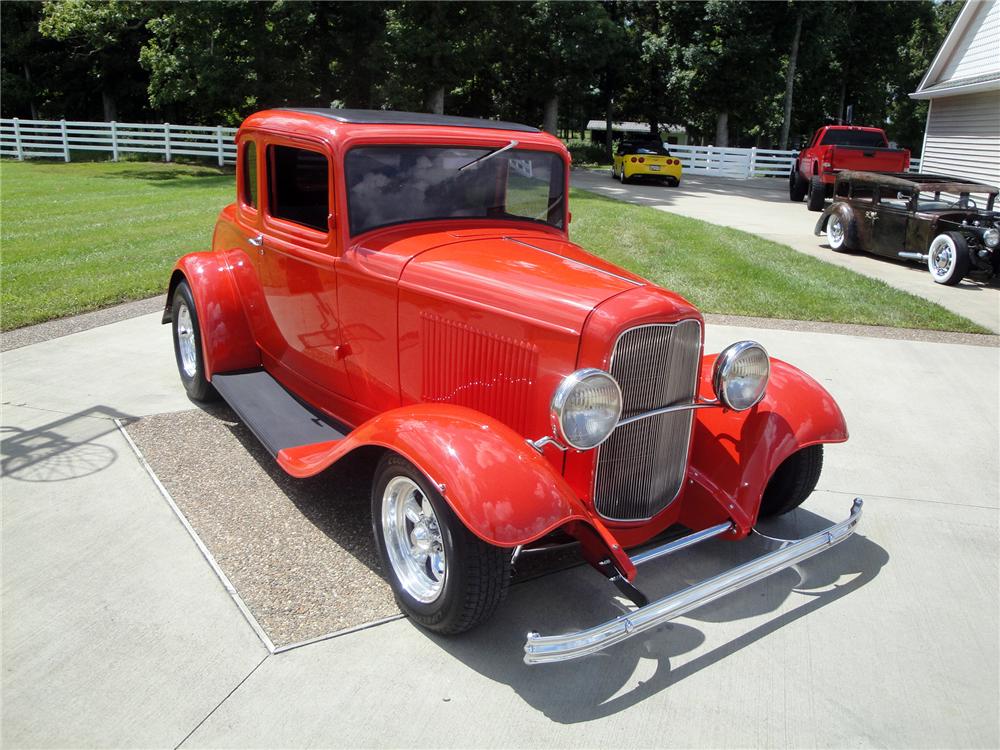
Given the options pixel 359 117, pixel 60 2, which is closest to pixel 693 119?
pixel 60 2

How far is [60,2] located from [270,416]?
91.0 ft

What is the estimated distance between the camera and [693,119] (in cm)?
3500

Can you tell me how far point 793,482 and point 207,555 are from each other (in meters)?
2.87

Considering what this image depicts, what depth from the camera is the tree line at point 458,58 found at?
→ 76.4 ft

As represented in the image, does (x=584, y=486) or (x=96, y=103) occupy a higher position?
(x=96, y=103)

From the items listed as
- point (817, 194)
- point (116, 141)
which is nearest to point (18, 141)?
point (116, 141)

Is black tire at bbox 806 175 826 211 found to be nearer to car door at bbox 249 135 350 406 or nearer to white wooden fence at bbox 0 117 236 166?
car door at bbox 249 135 350 406

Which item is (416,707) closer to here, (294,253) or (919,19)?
(294,253)

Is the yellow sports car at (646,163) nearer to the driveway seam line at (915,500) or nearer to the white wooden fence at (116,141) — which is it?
the white wooden fence at (116,141)

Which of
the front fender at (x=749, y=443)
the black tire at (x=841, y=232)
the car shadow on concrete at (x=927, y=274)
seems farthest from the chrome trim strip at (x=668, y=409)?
the black tire at (x=841, y=232)

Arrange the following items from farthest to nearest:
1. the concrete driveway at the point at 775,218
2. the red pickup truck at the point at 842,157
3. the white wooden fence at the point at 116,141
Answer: the white wooden fence at the point at 116,141 → the red pickup truck at the point at 842,157 → the concrete driveway at the point at 775,218

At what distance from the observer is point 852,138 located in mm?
18828

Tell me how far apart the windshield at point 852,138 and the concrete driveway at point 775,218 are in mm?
1648

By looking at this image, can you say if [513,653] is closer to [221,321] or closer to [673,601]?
[673,601]
